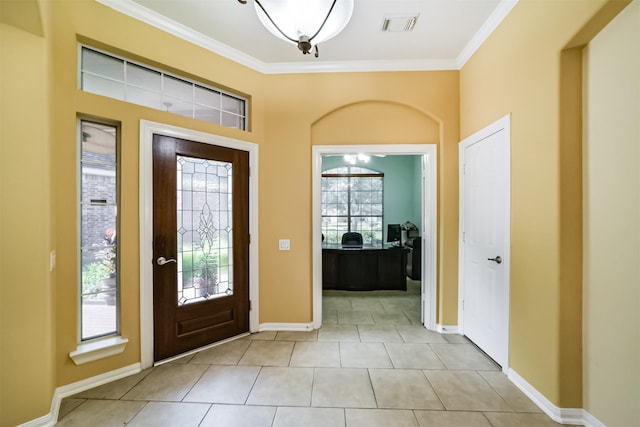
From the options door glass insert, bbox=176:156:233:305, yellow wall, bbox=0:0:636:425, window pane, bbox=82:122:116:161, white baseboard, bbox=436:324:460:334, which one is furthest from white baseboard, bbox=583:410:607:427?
window pane, bbox=82:122:116:161

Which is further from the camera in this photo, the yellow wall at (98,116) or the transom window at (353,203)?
the transom window at (353,203)

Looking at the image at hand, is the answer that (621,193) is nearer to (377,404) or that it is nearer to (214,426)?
(377,404)

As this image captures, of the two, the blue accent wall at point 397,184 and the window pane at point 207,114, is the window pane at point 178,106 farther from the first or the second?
the blue accent wall at point 397,184

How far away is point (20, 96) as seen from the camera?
1595 mm

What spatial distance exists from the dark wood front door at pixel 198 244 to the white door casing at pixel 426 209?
0.80 m

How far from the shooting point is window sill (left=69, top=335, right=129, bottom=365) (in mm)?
1970

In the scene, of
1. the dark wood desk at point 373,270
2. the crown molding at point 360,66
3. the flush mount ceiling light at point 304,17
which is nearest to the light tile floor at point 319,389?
the dark wood desk at point 373,270

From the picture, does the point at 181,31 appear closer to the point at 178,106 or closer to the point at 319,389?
→ the point at 178,106

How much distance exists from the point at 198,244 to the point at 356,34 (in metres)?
2.60

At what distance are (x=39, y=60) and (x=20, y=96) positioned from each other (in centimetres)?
27

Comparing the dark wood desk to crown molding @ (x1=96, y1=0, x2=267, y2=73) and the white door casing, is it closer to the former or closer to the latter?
the white door casing

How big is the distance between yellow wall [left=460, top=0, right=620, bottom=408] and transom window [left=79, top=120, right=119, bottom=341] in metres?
3.34

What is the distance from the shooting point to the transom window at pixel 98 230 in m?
2.08

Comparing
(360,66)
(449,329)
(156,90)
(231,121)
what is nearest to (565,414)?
(449,329)
